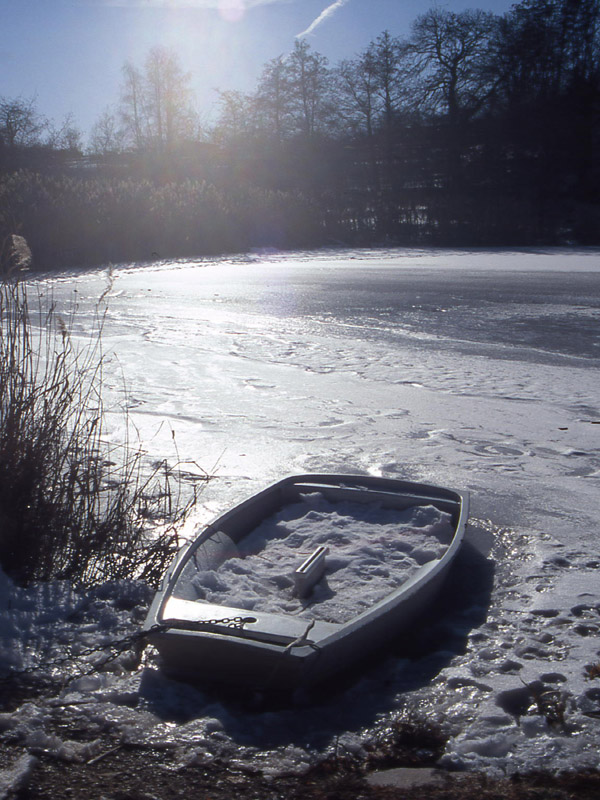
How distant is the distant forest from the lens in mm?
20531

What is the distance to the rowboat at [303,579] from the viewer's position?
211cm

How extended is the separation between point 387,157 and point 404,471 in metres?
26.5

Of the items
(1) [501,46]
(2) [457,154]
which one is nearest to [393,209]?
(2) [457,154]

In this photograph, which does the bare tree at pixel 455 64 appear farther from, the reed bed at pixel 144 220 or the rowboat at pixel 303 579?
the rowboat at pixel 303 579

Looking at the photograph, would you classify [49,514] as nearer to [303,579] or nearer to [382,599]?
[303,579]

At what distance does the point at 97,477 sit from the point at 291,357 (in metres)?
4.24

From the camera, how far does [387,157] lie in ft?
93.8

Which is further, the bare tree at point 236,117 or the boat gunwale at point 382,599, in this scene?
the bare tree at point 236,117

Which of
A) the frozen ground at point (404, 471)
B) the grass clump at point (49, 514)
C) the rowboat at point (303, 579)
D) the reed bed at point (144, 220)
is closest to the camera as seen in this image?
the frozen ground at point (404, 471)

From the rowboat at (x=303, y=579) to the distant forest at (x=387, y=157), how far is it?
52.8 feet

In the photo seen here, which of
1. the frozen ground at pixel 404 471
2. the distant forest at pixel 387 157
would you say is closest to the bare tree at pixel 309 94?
the distant forest at pixel 387 157

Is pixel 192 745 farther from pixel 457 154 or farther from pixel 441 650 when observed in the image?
pixel 457 154

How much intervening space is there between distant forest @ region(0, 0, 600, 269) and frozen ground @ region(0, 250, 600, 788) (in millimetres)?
10175

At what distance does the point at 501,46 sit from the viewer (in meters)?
29.5
